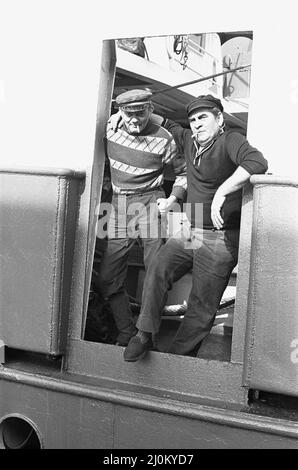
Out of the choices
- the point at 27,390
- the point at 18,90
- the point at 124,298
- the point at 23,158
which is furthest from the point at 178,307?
the point at 18,90

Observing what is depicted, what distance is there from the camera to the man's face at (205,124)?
3.22 meters

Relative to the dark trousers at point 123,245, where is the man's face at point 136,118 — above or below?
above

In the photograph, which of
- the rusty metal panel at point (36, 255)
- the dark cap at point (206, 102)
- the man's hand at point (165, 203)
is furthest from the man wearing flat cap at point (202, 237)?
the rusty metal panel at point (36, 255)

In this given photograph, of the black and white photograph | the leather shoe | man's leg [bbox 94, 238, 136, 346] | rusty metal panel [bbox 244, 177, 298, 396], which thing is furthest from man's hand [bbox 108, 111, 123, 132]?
the leather shoe

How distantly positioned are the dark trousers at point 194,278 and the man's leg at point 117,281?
180 mm

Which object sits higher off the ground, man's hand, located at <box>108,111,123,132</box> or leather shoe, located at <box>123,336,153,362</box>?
man's hand, located at <box>108,111,123,132</box>

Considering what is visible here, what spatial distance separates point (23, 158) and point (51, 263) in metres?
0.60

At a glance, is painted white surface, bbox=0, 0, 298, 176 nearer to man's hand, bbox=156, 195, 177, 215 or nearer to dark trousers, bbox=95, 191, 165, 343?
dark trousers, bbox=95, 191, 165, 343

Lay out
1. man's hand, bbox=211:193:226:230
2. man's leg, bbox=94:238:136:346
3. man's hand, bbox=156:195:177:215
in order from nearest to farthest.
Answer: man's hand, bbox=211:193:226:230 → man's hand, bbox=156:195:177:215 → man's leg, bbox=94:238:136:346

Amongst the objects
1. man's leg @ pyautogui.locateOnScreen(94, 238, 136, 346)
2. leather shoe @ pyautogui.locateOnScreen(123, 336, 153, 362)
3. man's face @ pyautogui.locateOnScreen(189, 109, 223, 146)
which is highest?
man's face @ pyautogui.locateOnScreen(189, 109, 223, 146)

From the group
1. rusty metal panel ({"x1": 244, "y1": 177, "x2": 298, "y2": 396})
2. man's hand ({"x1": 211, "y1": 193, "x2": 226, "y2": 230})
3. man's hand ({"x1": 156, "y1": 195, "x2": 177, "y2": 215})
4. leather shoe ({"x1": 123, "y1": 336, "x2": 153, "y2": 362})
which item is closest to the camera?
rusty metal panel ({"x1": 244, "y1": 177, "x2": 298, "y2": 396})

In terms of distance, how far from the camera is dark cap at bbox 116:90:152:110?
3381 mm

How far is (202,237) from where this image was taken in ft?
10.8

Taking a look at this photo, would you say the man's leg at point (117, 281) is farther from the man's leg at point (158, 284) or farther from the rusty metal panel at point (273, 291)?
the rusty metal panel at point (273, 291)
